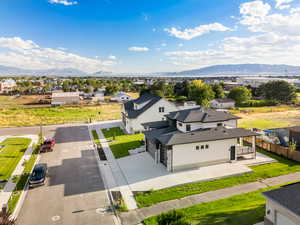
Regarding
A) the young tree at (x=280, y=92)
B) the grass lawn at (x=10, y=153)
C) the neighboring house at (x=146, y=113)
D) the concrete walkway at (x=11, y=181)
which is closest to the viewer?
the concrete walkway at (x=11, y=181)

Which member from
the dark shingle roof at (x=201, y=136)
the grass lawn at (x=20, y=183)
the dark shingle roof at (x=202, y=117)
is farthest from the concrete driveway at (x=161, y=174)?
the grass lawn at (x=20, y=183)

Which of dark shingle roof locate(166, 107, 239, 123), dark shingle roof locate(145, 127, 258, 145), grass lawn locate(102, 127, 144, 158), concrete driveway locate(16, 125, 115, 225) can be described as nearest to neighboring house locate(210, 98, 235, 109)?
grass lawn locate(102, 127, 144, 158)

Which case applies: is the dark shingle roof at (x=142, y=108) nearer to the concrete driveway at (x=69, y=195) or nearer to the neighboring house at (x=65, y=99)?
the concrete driveway at (x=69, y=195)

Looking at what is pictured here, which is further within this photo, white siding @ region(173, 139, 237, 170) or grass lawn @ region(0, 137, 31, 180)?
grass lawn @ region(0, 137, 31, 180)

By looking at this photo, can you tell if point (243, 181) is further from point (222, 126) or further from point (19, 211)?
point (19, 211)

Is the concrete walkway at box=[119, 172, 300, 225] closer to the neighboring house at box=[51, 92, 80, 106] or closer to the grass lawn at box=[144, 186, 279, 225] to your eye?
the grass lawn at box=[144, 186, 279, 225]

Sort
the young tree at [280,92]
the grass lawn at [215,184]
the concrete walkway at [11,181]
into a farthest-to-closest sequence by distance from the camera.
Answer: the young tree at [280,92] → the concrete walkway at [11,181] → the grass lawn at [215,184]

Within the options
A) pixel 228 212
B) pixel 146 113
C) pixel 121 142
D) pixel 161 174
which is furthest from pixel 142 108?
pixel 228 212
